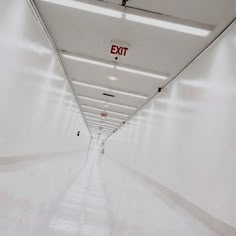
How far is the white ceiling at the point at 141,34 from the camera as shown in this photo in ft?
15.6

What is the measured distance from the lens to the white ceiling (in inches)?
188

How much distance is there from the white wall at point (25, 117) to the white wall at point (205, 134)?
2677 mm

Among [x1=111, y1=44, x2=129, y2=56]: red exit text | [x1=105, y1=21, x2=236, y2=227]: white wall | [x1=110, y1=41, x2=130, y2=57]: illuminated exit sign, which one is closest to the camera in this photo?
[x1=105, y1=21, x2=236, y2=227]: white wall

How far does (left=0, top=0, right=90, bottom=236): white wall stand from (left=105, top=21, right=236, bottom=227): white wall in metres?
2.68

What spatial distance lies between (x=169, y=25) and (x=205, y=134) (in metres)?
2.30

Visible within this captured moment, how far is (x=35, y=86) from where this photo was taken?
304 inches

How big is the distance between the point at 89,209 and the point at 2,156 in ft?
9.32

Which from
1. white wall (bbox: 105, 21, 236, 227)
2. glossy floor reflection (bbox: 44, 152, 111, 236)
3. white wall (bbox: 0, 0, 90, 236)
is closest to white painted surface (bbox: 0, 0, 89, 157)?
white wall (bbox: 0, 0, 90, 236)

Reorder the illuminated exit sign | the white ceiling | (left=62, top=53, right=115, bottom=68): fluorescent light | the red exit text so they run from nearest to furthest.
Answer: the white ceiling < the illuminated exit sign < the red exit text < (left=62, top=53, right=115, bottom=68): fluorescent light

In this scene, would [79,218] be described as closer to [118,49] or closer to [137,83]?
[118,49]

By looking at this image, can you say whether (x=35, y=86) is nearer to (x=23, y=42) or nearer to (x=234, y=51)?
(x=23, y=42)

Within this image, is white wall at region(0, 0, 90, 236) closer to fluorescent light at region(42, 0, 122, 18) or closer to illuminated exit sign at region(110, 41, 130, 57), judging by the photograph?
fluorescent light at region(42, 0, 122, 18)

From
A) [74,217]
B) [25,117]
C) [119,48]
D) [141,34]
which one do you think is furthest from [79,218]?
[25,117]

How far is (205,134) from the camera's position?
5441mm
